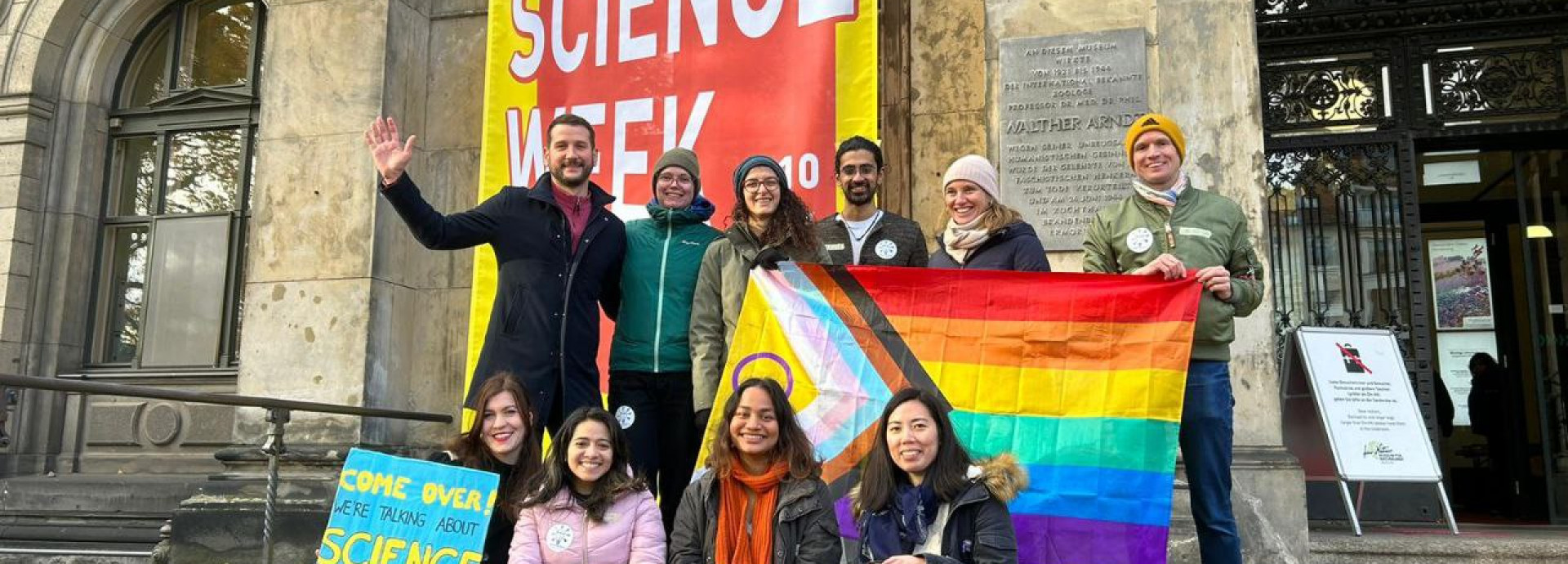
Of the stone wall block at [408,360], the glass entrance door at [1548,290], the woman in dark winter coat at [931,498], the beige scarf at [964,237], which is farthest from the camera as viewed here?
the glass entrance door at [1548,290]

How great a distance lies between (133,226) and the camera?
10555mm

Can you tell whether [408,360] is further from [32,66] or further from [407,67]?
[32,66]

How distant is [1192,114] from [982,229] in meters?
2.29

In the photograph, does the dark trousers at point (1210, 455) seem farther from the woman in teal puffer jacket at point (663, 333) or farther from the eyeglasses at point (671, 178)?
the eyeglasses at point (671, 178)

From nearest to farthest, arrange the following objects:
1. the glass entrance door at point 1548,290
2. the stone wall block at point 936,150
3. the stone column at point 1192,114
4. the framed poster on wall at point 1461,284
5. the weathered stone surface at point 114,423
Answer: the stone column at point 1192,114, the stone wall block at point 936,150, the glass entrance door at point 1548,290, the framed poster on wall at point 1461,284, the weathered stone surface at point 114,423

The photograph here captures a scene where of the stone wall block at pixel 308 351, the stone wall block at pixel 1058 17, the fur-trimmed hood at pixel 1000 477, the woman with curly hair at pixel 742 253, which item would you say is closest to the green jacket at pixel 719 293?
the woman with curly hair at pixel 742 253

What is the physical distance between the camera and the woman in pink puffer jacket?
4.48 metres

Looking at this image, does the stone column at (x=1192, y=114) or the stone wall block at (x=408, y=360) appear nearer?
the stone column at (x=1192, y=114)

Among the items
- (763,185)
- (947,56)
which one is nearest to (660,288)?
(763,185)

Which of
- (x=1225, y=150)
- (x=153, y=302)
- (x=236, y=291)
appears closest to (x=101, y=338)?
(x=153, y=302)

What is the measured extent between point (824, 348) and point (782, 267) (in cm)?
38

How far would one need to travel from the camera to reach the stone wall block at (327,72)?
8.22 metres

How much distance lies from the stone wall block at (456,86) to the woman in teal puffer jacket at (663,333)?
379 centimetres

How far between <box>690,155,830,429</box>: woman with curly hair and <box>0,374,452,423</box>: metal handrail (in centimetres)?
224
